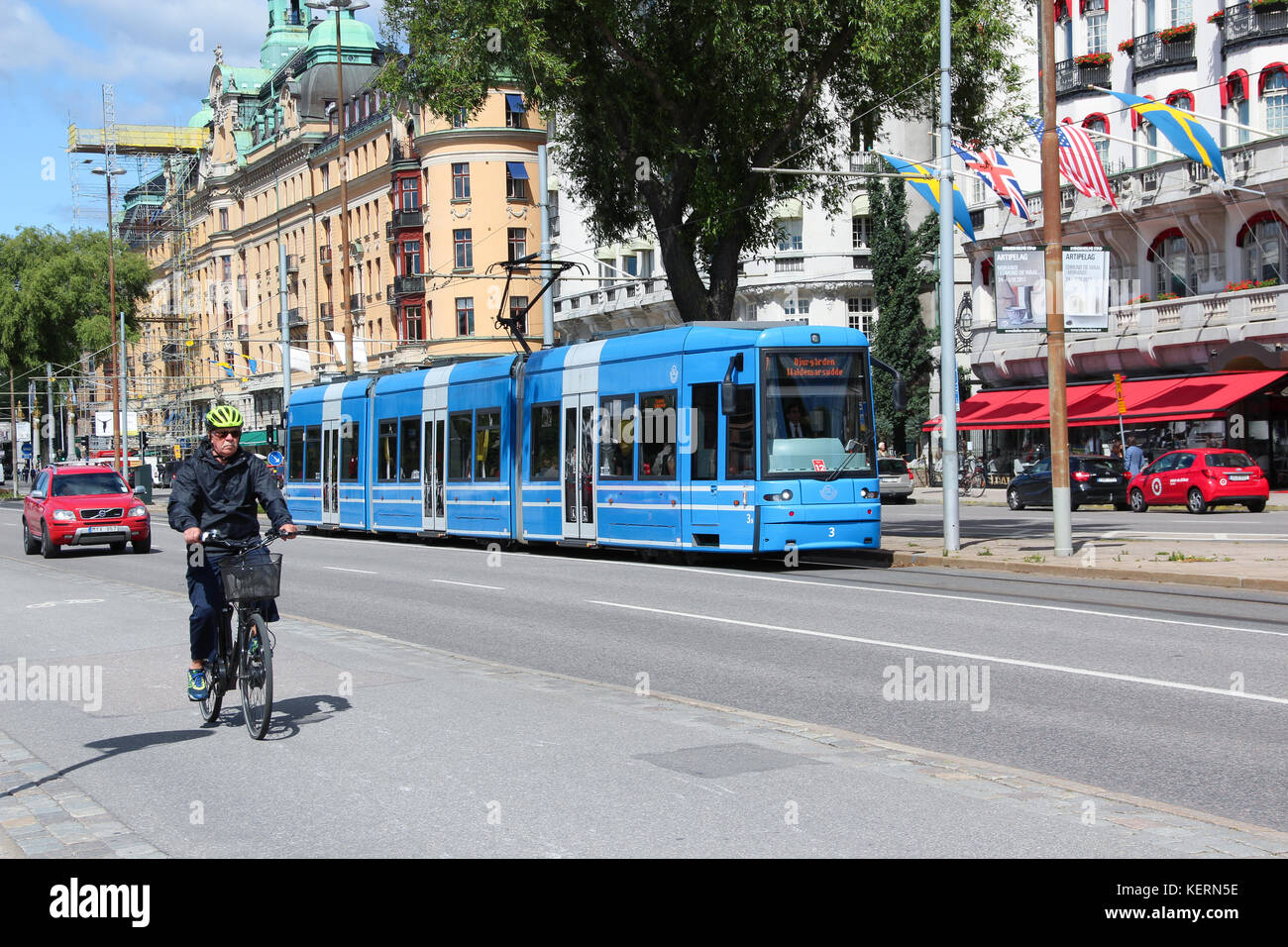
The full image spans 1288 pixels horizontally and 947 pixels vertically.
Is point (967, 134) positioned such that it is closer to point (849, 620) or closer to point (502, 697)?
point (849, 620)

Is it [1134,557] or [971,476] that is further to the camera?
[971,476]

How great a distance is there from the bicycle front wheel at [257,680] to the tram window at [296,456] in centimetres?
2902

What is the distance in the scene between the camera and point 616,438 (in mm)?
23703

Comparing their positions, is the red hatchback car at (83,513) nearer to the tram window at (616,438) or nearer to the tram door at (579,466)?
the tram door at (579,466)

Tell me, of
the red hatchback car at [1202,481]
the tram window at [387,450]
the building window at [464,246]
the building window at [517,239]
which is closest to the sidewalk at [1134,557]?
the red hatchback car at [1202,481]

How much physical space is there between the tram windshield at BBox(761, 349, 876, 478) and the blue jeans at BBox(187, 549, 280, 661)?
1230 centimetres

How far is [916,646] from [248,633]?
19.3ft

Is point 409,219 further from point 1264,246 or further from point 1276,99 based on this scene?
point 1264,246

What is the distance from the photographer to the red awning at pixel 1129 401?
40094mm

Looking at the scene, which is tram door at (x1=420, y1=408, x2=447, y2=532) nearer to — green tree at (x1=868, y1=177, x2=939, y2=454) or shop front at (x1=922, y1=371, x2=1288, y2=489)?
shop front at (x1=922, y1=371, x2=1288, y2=489)

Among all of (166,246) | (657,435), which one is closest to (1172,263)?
(657,435)

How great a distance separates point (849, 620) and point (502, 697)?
529cm

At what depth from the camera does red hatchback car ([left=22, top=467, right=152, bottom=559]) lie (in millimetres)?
29562
